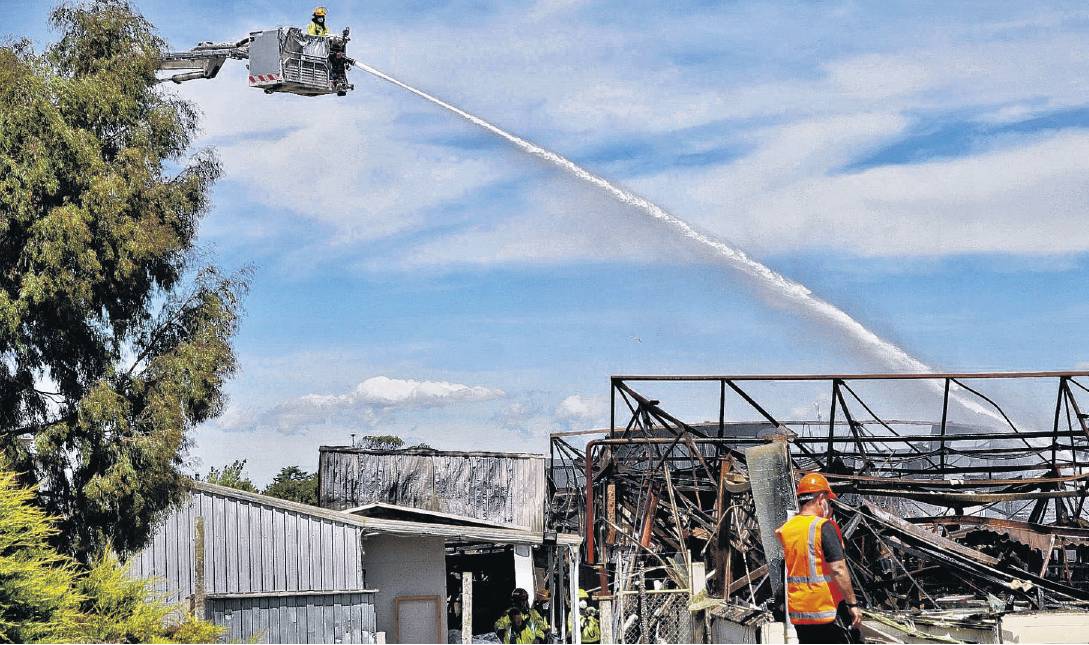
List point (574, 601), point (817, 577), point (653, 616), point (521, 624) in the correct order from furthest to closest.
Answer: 1. point (521, 624)
2. point (574, 601)
3. point (653, 616)
4. point (817, 577)

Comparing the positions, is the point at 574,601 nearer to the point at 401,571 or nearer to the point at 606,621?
the point at 606,621

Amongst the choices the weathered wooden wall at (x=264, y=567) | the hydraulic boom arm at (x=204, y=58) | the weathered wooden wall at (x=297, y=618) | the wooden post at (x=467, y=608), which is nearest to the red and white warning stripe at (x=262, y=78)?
the hydraulic boom arm at (x=204, y=58)

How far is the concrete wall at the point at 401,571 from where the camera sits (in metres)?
26.8

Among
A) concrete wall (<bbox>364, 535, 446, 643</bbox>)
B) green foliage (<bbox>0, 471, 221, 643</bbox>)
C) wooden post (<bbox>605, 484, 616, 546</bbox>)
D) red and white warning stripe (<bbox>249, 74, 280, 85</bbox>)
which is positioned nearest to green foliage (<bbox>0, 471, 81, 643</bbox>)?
green foliage (<bbox>0, 471, 221, 643</bbox>)

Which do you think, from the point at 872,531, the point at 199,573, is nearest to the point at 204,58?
the point at 199,573

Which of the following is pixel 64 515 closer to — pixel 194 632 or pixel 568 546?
pixel 194 632

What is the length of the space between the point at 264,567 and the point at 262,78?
9573mm

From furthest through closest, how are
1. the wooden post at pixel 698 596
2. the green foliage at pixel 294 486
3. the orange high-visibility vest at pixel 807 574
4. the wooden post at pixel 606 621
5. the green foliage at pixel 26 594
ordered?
the green foliage at pixel 294 486
the wooden post at pixel 606 621
the wooden post at pixel 698 596
the green foliage at pixel 26 594
the orange high-visibility vest at pixel 807 574

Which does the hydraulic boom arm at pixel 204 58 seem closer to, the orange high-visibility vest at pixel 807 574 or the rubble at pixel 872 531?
→ the rubble at pixel 872 531

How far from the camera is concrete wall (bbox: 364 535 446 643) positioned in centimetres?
2684

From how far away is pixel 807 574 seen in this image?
28.6ft

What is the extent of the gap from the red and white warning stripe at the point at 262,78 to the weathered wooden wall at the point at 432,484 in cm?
1300

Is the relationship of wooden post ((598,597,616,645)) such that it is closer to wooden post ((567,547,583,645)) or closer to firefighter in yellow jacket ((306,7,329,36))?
wooden post ((567,547,583,645))

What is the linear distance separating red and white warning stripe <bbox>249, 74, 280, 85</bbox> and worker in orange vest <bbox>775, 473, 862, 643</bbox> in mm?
15204
